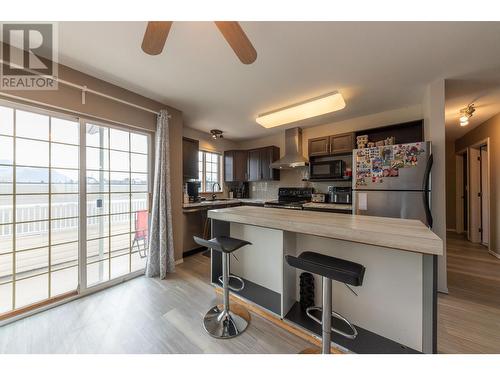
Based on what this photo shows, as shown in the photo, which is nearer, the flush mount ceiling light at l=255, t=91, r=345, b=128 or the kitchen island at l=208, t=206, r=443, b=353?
the kitchen island at l=208, t=206, r=443, b=353

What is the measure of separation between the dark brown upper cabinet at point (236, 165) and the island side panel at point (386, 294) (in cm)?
333

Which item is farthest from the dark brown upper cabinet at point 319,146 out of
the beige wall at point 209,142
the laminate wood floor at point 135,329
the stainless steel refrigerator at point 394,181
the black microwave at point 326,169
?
the laminate wood floor at point 135,329

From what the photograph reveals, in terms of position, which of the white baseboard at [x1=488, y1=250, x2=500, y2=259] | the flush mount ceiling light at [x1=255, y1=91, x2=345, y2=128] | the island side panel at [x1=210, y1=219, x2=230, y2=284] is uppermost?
the flush mount ceiling light at [x1=255, y1=91, x2=345, y2=128]

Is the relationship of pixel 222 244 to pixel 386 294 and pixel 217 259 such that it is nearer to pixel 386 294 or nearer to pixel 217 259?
pixel 217 259

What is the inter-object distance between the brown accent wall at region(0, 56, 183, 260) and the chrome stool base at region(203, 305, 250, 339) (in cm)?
148

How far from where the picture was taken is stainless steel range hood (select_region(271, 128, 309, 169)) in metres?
3.78

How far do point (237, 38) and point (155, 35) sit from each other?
0.48m

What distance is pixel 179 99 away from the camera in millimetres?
2684

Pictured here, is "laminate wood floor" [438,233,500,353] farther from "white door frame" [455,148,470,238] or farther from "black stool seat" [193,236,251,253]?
"white door frame" [455,148,470,238]

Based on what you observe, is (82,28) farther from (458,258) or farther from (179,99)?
(458,258)

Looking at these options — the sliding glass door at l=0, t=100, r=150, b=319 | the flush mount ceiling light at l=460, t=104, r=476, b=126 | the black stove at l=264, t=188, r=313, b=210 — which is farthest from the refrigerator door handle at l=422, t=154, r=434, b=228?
the sliding glass door at l=0, t=100, r=150, b=319

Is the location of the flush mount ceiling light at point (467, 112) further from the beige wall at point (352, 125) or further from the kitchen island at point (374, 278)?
the kitchen island at point (374, 278)

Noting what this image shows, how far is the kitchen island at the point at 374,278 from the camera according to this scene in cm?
105

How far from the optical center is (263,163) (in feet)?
14.4
